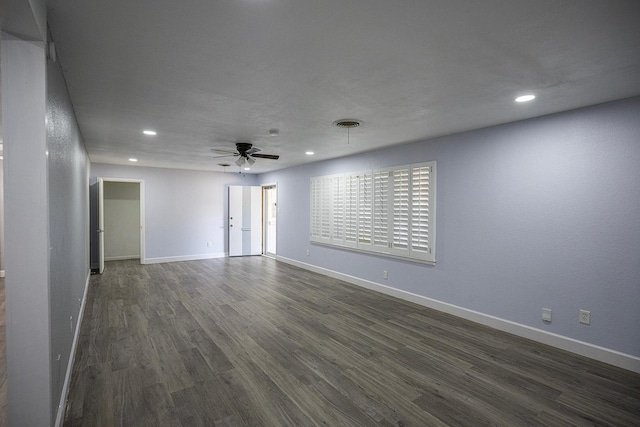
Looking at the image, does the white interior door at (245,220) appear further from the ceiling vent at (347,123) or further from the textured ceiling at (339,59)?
the ceiling vent at (347,123)

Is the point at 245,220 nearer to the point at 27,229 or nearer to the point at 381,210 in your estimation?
the point at 381,210

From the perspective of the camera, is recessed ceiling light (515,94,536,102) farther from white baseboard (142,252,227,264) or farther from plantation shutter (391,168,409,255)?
white baseboard (142,252,227,264)

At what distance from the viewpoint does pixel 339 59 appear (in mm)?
2057

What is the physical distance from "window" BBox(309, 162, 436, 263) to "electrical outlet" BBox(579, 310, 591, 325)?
1.63 m

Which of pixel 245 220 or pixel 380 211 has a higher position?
pixel 380 211

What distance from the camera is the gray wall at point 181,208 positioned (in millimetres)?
7492

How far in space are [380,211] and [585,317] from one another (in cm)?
280

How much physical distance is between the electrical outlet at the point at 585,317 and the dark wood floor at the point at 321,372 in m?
0.35

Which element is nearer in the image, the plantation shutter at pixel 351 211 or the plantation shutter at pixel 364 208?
the plantation shutter at pixel 364 208

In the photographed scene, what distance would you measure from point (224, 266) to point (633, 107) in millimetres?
7033

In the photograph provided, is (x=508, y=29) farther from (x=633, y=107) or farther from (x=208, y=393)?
(x=208, y=393)

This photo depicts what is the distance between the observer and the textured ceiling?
156cm

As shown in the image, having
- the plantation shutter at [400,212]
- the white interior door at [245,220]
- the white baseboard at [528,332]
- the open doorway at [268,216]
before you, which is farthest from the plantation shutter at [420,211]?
the white interior door at [245,220]

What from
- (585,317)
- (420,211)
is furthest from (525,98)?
(585,317)
